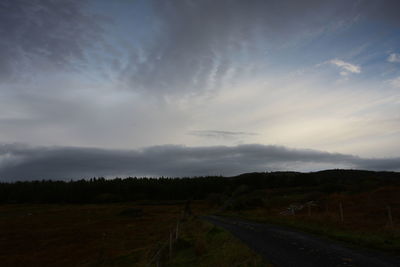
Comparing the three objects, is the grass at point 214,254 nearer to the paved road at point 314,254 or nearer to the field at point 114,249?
the field at point 114,249

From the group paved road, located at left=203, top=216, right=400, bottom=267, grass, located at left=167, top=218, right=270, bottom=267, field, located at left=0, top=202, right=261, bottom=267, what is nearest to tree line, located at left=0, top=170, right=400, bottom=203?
field, located at left=0, top=202, right=261, bottom=267

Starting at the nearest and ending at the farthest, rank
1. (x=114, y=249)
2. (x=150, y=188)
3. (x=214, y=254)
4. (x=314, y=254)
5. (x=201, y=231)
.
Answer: (x=314, y=254), (x=214, y=254), (x=201, y=231), (x=114, y=249), (x=150, y=188)

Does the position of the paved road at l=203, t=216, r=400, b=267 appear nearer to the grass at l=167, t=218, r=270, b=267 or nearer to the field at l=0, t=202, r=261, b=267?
the grass at l=167, t=218, r=270, b=267

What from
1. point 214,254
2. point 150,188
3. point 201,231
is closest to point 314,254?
point 214,254

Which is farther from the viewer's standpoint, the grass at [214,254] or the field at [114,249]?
the field at [114,249]

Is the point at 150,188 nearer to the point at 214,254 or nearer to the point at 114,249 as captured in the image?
the point at 114,249

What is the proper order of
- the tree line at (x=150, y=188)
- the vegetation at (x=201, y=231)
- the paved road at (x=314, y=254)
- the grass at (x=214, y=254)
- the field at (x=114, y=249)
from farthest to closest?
the tree line at (x=150, y=188) → the vegetation at (x=201, y=231) → the field at (x=114, y=249) → the grass at (x=214, y=254) → the paved road at (x=314, y=254)

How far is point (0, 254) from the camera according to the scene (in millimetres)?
35125

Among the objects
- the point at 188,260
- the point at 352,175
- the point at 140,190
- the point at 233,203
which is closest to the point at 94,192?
the point at 140,190

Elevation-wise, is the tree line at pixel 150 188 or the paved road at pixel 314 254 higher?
the tree line at pixel 150 188

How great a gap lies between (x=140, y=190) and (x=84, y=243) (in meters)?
121

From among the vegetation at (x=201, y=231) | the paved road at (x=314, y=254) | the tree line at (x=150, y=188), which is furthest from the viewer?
the tree line at (x=150, y=188)

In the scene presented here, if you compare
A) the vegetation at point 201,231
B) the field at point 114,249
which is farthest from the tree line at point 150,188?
the field at point 114,249

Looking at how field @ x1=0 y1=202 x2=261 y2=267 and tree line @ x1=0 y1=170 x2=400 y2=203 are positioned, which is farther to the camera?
tree line @ x1=0 y1=170 x2=400 y2=203
